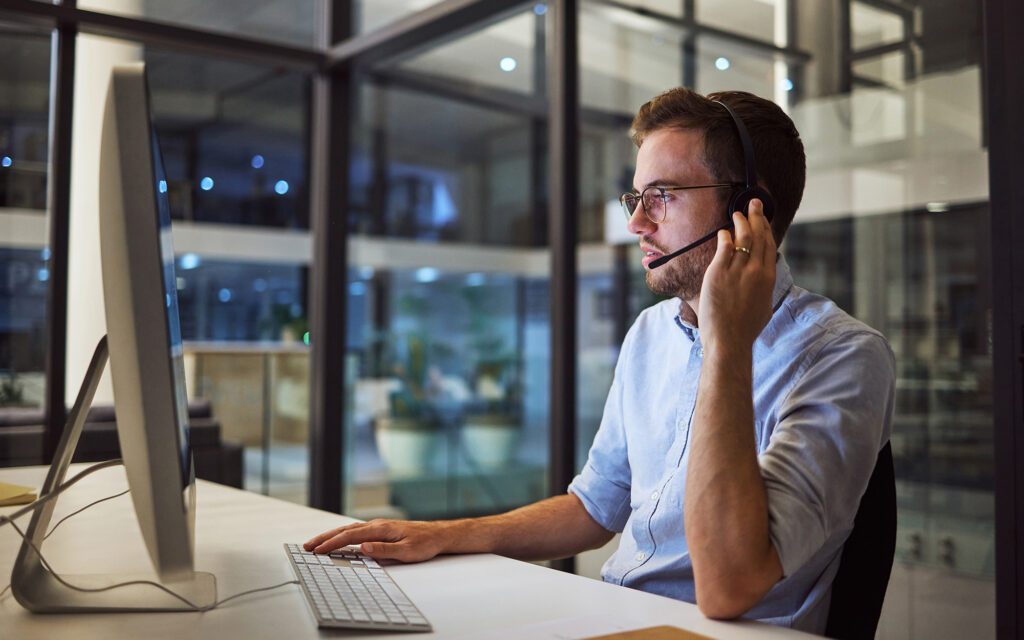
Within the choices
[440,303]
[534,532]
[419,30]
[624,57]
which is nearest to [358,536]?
[534,532]

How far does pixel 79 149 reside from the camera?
11.9ft

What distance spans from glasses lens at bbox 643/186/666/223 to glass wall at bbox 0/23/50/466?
108 inches

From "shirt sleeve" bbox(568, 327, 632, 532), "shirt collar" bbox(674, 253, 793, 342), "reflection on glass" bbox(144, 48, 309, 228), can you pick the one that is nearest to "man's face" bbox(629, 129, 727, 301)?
"shirt collar" bbox(674, 253, 793, 342)

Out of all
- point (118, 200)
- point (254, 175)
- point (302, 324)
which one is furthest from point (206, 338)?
point (118, 200)

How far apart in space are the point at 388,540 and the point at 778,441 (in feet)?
1.88

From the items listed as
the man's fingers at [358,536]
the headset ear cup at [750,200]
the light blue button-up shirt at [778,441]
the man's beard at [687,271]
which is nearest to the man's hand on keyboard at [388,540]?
the man's fingers at [358,536]

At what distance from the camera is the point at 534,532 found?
5.27 ft

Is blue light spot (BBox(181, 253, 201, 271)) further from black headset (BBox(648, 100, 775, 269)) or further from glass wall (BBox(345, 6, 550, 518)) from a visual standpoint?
black headset (BBox(648, 100, 775, 269))

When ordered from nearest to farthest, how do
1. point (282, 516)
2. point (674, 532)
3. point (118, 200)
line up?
point (118, 200) → point (674, 532) → point (282, 516)

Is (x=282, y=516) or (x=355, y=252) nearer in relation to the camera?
(x=282, y=516)

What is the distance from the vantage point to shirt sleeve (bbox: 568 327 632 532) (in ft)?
5.65

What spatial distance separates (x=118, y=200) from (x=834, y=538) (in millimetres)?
1005

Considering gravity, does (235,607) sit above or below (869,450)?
below

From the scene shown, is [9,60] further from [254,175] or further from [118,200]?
[118,200]
